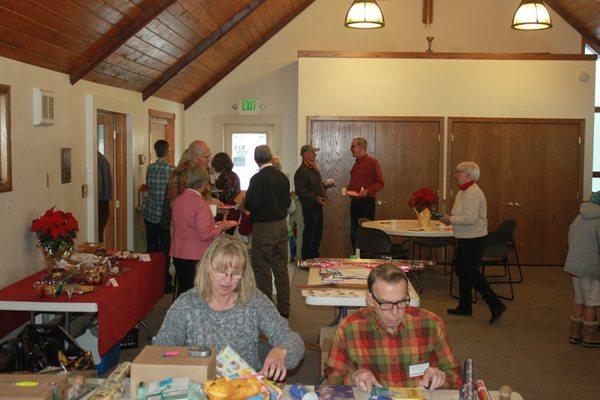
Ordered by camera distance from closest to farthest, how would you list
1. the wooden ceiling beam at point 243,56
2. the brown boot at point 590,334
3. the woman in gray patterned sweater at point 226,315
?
1. the woman in gray patterned sweater at point 226,315
2. the brown boot at point 590,334
3. the wooden ceiling beam at point 243,56

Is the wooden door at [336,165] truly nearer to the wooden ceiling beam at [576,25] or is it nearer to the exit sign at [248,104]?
the exit sign at [248,104]

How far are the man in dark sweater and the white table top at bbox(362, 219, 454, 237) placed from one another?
170 centimetres

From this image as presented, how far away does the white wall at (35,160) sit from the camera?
17.9ft

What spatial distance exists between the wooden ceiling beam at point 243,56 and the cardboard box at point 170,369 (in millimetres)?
9102

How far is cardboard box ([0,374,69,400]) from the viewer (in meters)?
2.32

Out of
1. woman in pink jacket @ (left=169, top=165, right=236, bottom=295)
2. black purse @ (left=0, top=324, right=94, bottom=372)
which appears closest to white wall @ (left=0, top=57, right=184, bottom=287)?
woman in pink jacket @ (left=169, top=165, right=236, bottom=295)

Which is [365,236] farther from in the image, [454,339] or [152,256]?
Answer: [152,256]

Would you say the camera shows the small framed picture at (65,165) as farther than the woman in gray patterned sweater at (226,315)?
Yes

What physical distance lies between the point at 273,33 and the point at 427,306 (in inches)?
215

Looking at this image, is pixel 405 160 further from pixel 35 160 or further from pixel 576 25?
pixel 35 160

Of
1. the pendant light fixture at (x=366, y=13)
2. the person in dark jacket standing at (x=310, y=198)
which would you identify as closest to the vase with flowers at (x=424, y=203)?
the person in dark jacket standing at (x=310, y=198)

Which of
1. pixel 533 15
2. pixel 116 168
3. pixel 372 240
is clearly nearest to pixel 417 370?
pixel 372 240

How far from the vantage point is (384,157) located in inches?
408

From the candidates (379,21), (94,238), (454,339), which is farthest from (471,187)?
(94,238)
